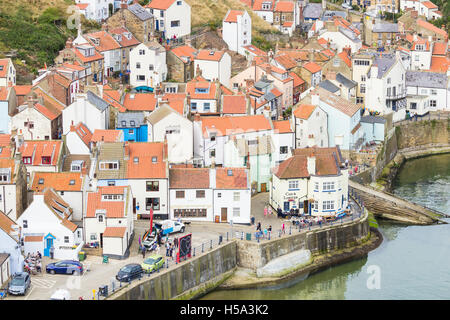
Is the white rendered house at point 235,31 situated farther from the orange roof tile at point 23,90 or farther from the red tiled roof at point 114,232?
the red tiled roof at point 114,232

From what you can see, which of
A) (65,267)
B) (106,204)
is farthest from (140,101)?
(65,267)

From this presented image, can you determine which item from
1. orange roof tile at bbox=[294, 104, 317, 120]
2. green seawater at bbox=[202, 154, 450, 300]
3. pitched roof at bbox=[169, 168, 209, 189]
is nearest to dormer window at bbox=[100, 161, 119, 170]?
pitched roof at bbox=[169, 168, 209, 189]

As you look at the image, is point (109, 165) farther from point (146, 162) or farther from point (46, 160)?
point (46, 160)

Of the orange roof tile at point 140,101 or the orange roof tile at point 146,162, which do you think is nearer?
the orange roof tile at point 146,162

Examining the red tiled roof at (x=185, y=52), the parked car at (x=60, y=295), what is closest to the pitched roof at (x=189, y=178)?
the parked car at (x=60, y=295)

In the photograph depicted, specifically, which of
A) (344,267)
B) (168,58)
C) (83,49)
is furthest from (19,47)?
(344,267)

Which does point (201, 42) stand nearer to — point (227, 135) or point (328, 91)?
point (328, 91)

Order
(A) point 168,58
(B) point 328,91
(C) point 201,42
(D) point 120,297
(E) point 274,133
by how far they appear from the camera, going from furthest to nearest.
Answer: (C) point 201,42 < (A) point 168,58 < (B) point 328,91 < (E) point 274,133 < (D) point 120,297
